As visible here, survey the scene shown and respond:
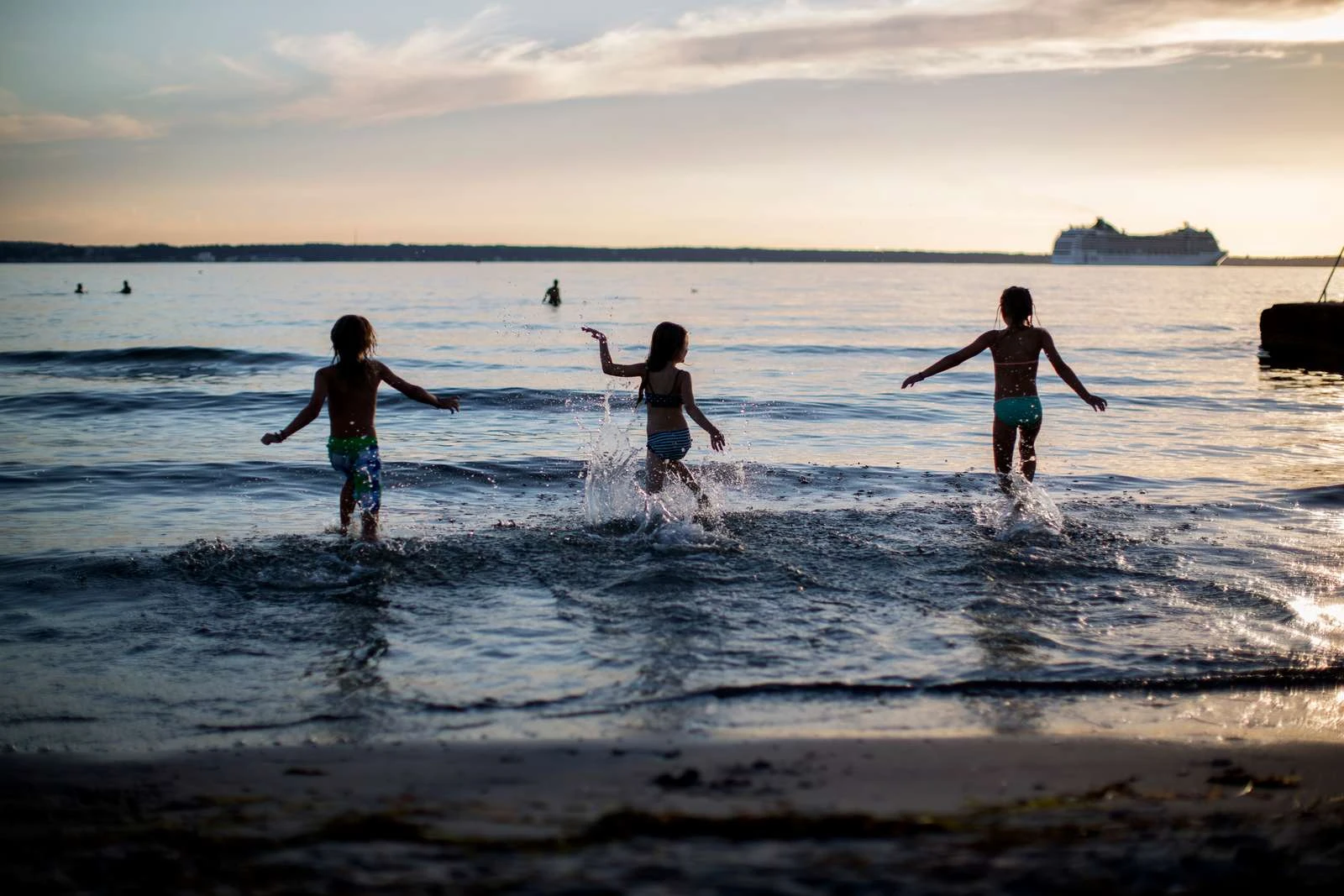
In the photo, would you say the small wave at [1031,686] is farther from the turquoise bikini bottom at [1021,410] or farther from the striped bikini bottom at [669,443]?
the turquoise bikini bottom at [1021,410]

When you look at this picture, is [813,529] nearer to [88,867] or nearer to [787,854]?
[787,854]

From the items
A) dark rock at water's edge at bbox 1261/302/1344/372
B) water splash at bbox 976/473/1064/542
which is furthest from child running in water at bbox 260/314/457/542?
dark rock at water's edge at bbox 1261/302/1344/372

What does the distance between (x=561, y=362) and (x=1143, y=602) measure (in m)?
24.0

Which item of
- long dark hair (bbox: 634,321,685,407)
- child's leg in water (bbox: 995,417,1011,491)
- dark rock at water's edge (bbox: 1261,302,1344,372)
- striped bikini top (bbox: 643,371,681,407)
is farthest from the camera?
dark rock at water's edge (bbox: 1261,302,1344,372)

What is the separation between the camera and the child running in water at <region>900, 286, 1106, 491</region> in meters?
8.94

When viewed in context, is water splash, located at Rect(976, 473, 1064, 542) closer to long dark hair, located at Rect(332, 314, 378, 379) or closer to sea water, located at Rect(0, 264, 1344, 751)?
sea water, located at Rect(0, 264, 1344, 751)

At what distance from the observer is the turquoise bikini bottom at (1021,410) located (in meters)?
9.16

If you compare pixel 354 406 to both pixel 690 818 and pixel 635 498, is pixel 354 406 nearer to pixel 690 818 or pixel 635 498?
pixel 635 498

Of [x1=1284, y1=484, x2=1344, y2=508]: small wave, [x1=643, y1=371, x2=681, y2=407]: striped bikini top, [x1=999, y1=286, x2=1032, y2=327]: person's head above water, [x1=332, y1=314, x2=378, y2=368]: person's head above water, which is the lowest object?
[x1=1284, y1=484, x2=1344, y2=508]: small wave

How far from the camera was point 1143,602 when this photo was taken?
21.4 ft

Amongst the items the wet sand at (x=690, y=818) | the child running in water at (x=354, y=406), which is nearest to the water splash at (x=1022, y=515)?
the wet sand at (x=690, y=818)

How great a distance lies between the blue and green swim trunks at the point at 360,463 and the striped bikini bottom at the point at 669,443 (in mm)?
2263

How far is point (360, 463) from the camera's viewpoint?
762cm

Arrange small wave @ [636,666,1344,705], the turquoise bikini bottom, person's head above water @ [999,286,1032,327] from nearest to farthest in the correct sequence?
small wave @ [636,666,1344,705] → person's head above water @ [999,286,1032,327] → the turquoise bikini bottom
